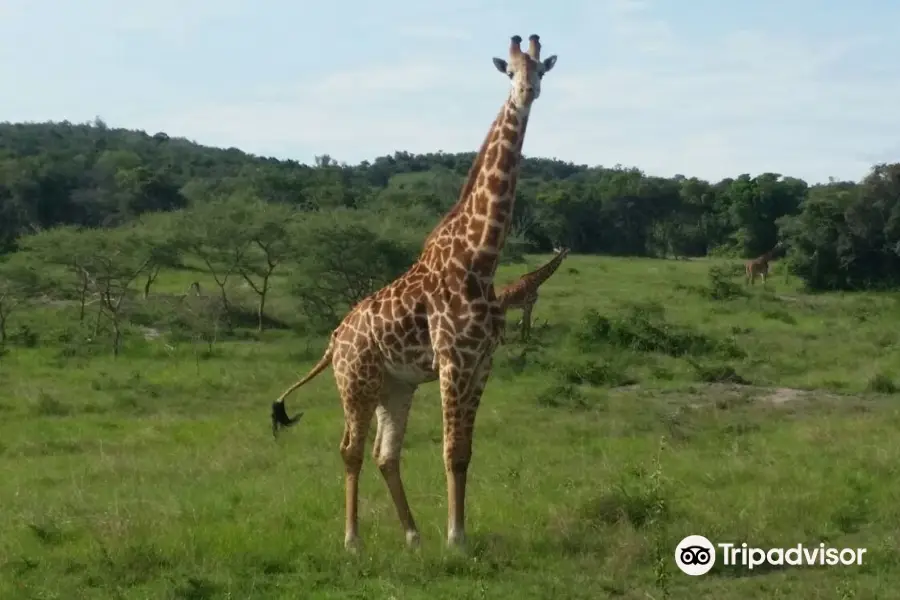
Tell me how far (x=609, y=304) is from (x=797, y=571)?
21066 millimetres

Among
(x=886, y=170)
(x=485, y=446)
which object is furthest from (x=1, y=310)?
(x=886, y=170)

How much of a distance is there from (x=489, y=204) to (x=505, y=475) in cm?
307

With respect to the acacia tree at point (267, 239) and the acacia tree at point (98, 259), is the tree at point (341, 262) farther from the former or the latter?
the acacia tree at point (98, 259)

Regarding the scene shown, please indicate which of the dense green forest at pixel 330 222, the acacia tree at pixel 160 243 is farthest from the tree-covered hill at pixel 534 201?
the acacia tree at pixel 160 243

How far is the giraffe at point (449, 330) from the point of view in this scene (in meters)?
6.41

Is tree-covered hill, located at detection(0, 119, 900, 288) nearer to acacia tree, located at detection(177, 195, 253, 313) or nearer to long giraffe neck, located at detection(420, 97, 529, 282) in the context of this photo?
acacia tree, located at detection(177, 195, 253, 313)

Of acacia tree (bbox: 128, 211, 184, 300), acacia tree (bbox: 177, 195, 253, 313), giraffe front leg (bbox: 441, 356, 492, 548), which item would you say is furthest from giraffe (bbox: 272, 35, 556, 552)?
acacia tree (bbox: 128, 211, 184, 300)

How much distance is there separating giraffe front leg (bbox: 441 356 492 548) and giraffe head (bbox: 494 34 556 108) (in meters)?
1.67

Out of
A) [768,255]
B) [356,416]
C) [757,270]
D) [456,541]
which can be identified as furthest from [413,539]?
[768,255]

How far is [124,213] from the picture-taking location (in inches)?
1906

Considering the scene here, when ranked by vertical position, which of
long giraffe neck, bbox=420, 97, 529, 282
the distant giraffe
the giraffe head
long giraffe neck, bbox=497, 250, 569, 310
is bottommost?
the distant giraffe

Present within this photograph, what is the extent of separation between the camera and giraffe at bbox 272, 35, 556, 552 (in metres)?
6.41

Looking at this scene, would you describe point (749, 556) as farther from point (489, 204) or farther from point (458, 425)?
point (489, 204)

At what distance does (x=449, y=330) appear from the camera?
21.0 ft
